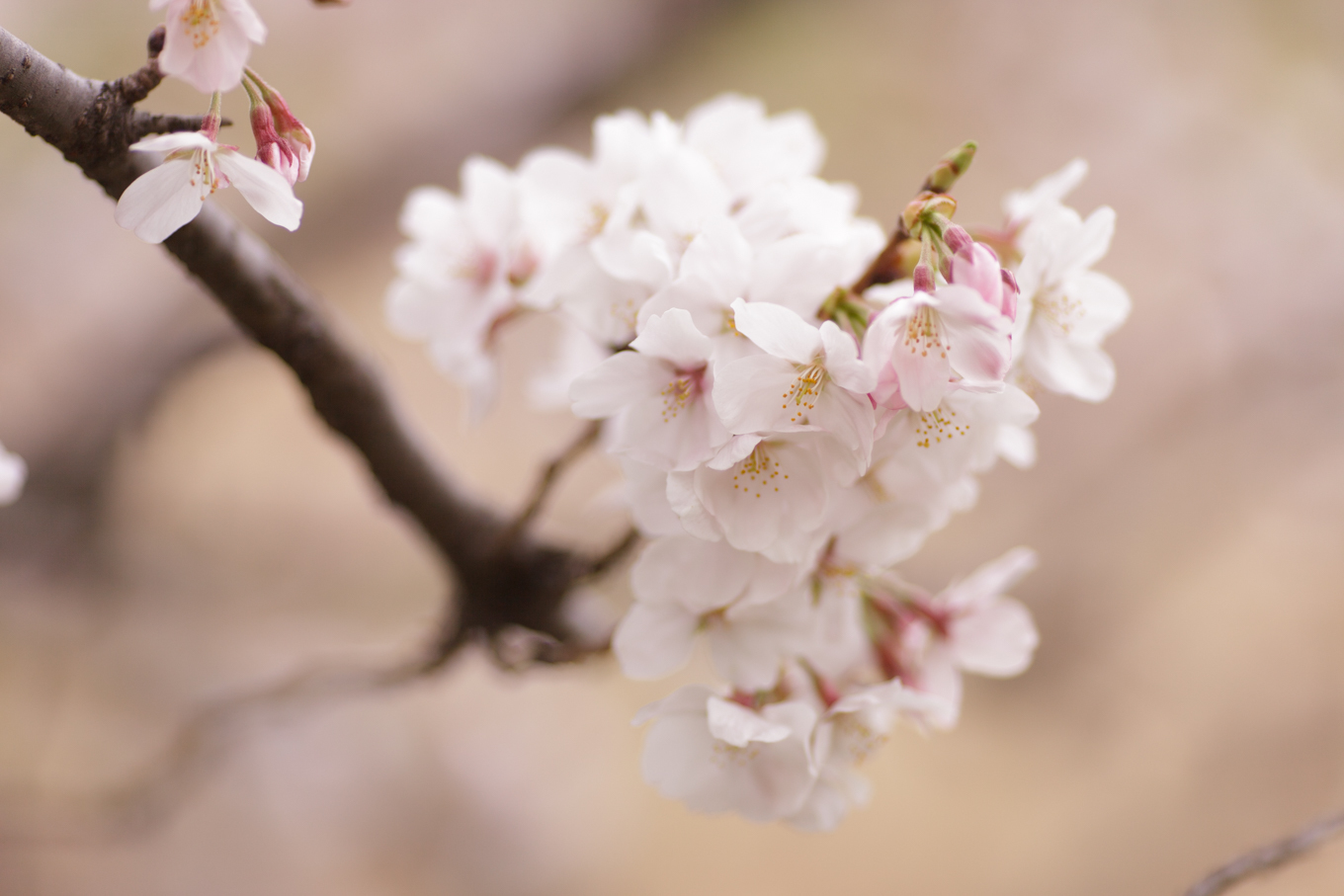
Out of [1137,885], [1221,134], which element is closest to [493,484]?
[1137,885]

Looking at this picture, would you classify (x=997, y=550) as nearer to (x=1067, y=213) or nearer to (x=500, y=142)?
(x=500, y=142)

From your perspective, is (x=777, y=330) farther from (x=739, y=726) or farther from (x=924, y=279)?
(x=739, y=726)

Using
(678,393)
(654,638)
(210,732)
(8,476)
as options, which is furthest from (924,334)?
(210,732)

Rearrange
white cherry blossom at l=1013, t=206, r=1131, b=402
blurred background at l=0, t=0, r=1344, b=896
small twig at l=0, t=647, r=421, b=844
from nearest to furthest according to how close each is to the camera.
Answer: white cherry blossom at l=1013, t=206, r=1131, b=402 < small twig at l=0, t=647, r=421, b=844 < blurred background at l=0, t=0, r=1344, b=896

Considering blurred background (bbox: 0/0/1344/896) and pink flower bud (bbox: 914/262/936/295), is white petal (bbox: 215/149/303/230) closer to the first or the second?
pink flower bud (bbox: 914/262/936/295)

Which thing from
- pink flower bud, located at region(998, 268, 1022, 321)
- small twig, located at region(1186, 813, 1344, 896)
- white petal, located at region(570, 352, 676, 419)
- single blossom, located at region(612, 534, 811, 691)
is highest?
white petal, located at region(570, 352, 676, 419)

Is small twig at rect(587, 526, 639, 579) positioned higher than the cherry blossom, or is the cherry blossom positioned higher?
the cherry blossom

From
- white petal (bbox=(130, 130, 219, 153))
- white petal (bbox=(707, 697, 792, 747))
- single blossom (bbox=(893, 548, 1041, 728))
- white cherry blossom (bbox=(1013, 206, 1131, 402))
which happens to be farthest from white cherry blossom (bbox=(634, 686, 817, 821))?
white petal (bbox=(130, 130, 219, 153))
